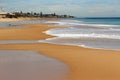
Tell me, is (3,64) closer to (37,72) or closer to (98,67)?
(37,72)

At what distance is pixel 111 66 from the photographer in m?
8.55

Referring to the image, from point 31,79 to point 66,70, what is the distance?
1.47 meters

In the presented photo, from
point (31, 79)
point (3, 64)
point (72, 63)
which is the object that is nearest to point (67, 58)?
point (72, 63)

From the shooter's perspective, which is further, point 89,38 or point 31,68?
point 89,38

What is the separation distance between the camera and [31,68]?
8297mm

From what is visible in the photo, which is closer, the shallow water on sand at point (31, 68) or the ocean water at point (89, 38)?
the shallow water on sand at point (31, 68)

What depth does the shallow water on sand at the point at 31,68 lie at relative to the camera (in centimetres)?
723

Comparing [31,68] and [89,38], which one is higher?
[31,68]

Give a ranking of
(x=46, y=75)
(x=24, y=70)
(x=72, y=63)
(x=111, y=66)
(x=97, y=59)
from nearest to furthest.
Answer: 1. (x=46, y=75)
2. (x=24, y=70)
3. (x=111, y=66)
4. (x=72, y=63)
5. (x=97, y=59)

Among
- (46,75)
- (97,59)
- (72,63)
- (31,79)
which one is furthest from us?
(97,59)

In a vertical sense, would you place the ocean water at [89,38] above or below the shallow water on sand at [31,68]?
below

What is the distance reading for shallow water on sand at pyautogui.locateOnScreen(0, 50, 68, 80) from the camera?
23.7 feet

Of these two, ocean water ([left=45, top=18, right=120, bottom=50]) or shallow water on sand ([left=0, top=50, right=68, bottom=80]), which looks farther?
ocean water ([left=45, top=18, right=120, bottom=50])

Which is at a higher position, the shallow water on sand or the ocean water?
the shallow water on sand
